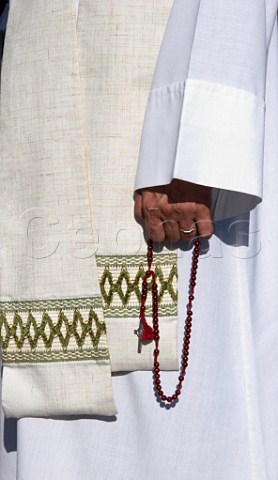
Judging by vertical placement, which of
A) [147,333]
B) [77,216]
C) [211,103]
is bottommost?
[147,333]

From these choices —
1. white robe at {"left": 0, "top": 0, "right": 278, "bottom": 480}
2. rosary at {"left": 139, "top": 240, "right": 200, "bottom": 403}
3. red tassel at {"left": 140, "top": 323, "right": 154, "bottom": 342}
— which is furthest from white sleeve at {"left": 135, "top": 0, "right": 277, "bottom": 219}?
red tassel at {"left": 140, "top": 323, "right": 154, "bottom": 342}

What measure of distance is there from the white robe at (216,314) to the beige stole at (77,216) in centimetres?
6

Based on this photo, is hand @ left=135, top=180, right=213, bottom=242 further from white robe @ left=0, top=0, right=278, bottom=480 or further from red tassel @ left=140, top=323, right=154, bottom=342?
red tassel @ left=140, top=323, right=154, bottom=342

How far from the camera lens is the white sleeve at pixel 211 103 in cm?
161

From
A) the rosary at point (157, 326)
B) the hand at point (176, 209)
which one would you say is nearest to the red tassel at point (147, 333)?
the rosary at point (157, 326)

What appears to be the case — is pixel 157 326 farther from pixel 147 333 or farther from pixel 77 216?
pixel 77 216

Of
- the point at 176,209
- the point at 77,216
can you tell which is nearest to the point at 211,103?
the point at 176,209

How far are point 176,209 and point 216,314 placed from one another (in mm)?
227

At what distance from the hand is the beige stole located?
0.17 feet

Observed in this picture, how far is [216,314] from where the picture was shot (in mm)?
1758

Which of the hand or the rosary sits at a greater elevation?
the hand

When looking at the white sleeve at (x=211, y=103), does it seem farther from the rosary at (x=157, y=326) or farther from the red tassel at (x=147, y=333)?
the red tassel at (x=147, y=333)

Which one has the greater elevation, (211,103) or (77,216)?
(211,103)

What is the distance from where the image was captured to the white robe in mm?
1624
